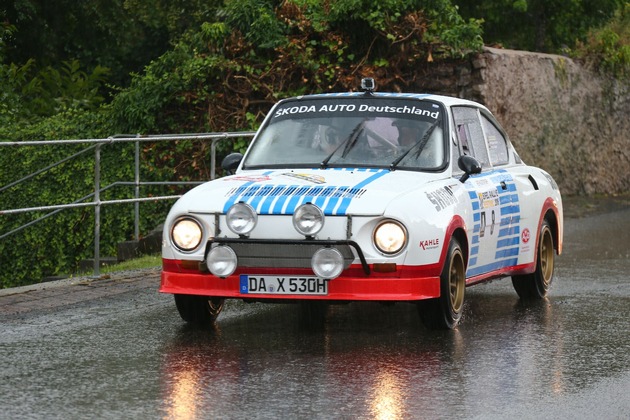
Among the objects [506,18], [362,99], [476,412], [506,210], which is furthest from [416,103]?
[506,18]

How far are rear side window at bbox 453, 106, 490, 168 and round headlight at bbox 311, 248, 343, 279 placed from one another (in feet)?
6.92

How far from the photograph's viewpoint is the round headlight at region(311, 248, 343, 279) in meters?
9.10

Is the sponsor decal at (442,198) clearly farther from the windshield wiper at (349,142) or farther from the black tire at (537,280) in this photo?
the black tire at (537,280)

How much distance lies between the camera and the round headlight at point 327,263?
29.9 feet

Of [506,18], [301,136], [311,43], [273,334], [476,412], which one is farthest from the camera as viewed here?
[506,18]

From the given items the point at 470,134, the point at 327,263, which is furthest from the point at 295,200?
the point at 470,134

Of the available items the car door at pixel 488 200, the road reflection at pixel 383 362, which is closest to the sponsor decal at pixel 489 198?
the car door at pixel 488 200

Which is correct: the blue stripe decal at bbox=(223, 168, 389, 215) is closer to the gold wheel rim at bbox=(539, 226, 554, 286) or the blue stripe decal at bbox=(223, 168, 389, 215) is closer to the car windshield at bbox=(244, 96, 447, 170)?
the car windshield at bbox=(244, 96, 447, 170)

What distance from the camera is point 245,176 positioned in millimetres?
10281

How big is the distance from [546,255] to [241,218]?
3.75 metres

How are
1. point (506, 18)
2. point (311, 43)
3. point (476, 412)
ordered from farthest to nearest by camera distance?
point (506, 18), point (311, 43), point (476, 412)

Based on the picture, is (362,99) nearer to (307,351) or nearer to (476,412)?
(307,351)

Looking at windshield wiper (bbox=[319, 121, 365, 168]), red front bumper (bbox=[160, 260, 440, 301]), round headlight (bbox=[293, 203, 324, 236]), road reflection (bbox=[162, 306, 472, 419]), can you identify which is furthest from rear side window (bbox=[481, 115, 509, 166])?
round headlight (bbox=[293, 203, 324, 236])

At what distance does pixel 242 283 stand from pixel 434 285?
127cm
